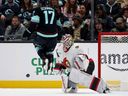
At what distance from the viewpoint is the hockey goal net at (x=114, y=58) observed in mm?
12047

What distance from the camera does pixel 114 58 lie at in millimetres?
12102

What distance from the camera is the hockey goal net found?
1205 cm

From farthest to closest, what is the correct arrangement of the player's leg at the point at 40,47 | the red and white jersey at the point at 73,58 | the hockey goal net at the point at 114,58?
the player's leg at the point at 40,47
the hockey goal net at the point at 114,58
the red and white jersey at the point at 73,58

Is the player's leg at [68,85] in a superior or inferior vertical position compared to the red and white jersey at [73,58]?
inferior

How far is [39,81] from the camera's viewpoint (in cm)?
1219

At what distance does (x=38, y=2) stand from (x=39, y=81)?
165 cm

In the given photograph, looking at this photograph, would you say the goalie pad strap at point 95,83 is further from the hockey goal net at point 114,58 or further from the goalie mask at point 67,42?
the hockey goal net at point 114,58

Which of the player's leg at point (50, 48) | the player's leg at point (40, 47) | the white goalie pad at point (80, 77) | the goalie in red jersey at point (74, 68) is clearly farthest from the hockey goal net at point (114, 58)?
the white goalie pad at point (80, 77)

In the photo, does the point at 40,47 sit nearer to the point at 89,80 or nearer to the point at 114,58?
the point at 114,58

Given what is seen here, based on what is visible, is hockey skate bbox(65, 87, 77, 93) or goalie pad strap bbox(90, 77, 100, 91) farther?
hockey skate bbox(65, 87, 77, 93)

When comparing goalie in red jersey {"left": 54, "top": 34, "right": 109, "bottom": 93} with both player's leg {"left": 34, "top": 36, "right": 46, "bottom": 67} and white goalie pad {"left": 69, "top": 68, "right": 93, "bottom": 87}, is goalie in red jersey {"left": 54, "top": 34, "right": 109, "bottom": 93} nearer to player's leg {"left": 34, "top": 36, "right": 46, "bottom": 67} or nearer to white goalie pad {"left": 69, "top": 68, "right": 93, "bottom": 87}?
white goalie pad {"left": 69, "top": 68, "right": 93, "bottom": 87}

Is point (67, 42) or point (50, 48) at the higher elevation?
point (67, 42)

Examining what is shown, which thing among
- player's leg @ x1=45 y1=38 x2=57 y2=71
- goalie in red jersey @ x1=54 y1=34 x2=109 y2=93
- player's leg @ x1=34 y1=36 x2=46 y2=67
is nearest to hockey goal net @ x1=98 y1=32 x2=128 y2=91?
player's leg @ x1=45 y1=38 x2=57 y2=71

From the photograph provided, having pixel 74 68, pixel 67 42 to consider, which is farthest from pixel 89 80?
pixel 67 42
